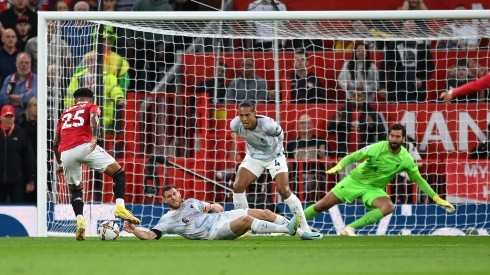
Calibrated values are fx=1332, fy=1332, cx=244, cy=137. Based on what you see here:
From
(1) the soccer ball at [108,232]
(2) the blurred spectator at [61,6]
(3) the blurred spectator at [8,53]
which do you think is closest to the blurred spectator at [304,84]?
(2) the blurred spectator at [61,6]

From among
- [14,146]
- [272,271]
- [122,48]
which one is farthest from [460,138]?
[272,271]

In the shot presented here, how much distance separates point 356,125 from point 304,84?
39.1 inches

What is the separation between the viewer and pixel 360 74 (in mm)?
20172

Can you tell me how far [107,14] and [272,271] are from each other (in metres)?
8.94

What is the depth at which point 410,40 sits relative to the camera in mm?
19781

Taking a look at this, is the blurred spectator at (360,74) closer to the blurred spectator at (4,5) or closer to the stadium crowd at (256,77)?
the stadium crowd at (256,77)

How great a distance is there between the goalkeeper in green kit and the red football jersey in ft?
11.4

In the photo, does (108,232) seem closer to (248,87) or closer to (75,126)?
(75,126)

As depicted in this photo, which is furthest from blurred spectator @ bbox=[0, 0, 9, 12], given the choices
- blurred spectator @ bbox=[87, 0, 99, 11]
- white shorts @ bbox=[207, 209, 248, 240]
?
white shorts @ bbox=[207, 209, 248, 240]

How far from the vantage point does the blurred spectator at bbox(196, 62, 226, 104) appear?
20.0 metres

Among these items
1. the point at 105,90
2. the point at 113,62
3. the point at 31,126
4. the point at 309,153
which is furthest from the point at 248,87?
the point at 31,126

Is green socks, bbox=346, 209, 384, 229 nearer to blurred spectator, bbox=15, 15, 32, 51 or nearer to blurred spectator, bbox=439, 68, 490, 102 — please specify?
blurred spectator, bbox=439, 68, 490, 102

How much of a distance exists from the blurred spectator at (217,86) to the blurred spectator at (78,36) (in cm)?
183

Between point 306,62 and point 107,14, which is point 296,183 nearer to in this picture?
point 306,62
